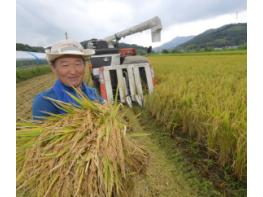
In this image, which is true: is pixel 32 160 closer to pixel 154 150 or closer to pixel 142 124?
pixel 154 150

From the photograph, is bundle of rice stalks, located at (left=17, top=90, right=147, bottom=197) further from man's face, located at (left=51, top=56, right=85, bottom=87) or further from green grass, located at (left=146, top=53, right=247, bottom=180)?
green grass, located at (left=146, top=53, right=247, bottom=180)

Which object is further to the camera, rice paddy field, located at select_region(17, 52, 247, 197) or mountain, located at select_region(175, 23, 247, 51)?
mountain, located at select_region(175, 23, 247, 51)

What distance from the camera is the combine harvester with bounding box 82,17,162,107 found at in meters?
5.19

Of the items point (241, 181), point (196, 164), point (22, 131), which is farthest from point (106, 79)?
point (22, 131)

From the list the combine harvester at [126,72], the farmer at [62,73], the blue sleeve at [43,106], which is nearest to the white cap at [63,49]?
the farmer at [62,73]

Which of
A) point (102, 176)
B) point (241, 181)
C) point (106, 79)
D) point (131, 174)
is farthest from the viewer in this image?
point (106, 79)

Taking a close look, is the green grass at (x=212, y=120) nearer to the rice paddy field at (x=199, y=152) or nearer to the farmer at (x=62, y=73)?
the rice paddy field at (x=199, y=152)

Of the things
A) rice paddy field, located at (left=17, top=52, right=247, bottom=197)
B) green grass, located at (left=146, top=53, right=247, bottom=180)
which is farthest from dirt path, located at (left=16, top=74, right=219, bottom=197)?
green grass, located at (left=146, top=53, right=247, bottom=180)

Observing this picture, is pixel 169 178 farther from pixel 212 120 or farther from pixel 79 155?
pixel 79 155

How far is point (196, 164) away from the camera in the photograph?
266 centimetres

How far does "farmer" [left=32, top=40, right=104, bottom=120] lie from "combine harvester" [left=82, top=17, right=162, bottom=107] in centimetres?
320

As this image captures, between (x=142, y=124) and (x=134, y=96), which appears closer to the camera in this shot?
(x=142, y=124)

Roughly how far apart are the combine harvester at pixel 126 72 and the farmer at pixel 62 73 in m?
3.20

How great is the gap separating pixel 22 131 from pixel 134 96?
427 centimetres
